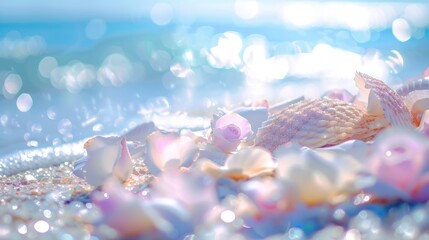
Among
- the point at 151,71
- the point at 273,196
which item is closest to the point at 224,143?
the point at 273,196

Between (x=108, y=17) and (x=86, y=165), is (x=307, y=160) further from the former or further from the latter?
(x=108, y=17)

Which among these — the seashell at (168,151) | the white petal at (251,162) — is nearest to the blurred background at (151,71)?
the seashell at (168,151)

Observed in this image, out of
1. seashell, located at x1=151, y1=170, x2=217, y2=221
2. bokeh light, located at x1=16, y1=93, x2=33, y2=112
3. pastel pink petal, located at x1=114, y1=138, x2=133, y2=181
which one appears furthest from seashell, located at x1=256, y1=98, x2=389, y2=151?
bokeh light, located at x1=16, y1=93, x2=33, y2=112

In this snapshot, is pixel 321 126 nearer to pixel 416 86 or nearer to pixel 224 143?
pixel 224 143

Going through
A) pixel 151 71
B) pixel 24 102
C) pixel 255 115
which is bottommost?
pixel 255 115

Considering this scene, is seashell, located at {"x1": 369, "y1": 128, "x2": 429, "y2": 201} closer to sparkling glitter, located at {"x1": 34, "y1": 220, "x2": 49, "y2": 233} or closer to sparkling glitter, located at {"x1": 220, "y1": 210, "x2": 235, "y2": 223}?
sparkling glitter, located at {"x1": 220, "y1": 210, "x2": 235, "y2": 223}
